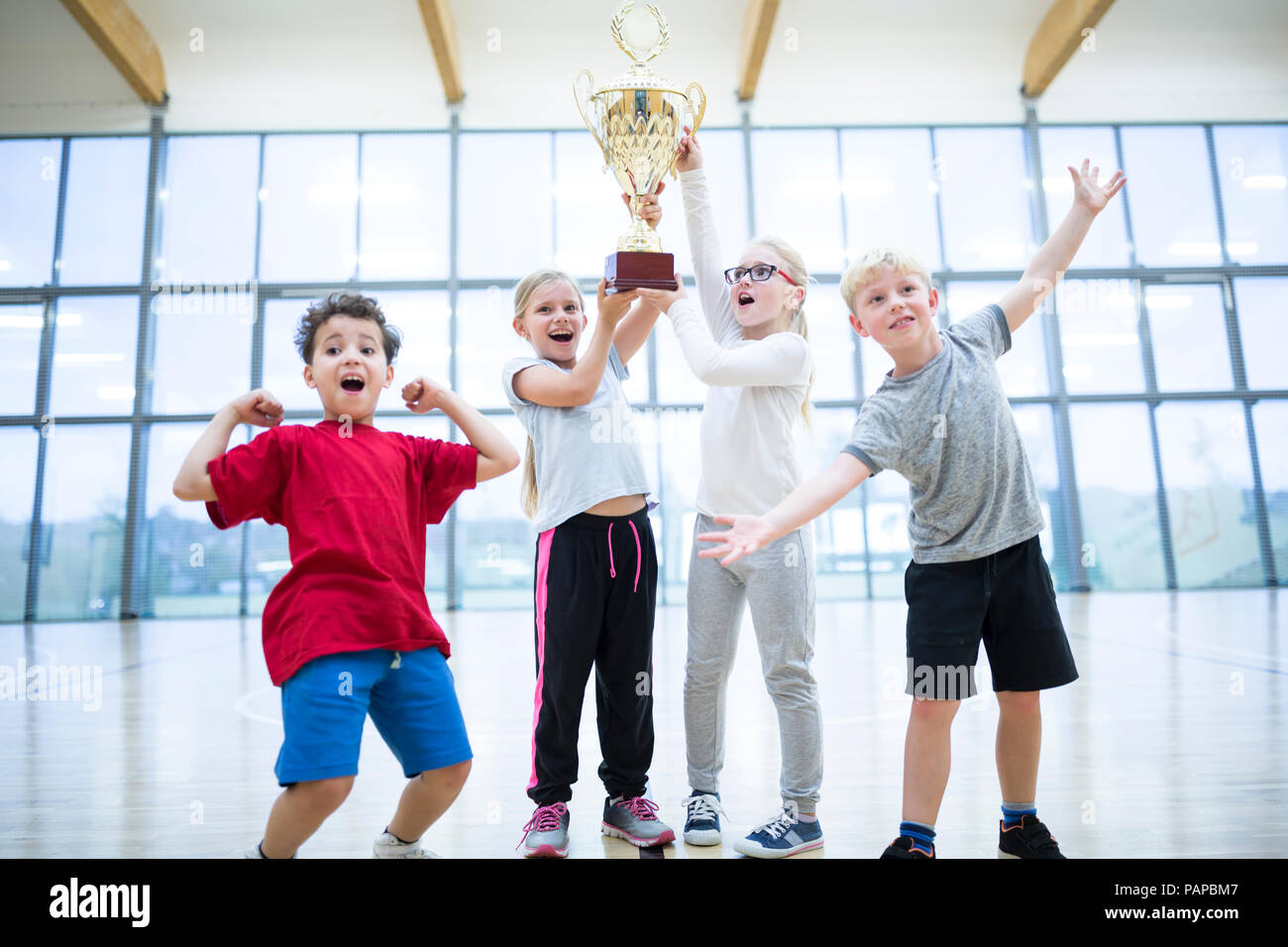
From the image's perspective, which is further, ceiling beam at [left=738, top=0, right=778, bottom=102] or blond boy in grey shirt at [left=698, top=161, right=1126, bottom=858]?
ceiling beam at [left=738, top=0, right=778, bottom=102]

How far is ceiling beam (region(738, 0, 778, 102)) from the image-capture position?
25.5ft

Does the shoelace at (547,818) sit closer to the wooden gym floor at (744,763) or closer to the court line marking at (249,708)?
the wooden gym floor at (744,763)

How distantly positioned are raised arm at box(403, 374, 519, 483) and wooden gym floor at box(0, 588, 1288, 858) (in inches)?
31.4

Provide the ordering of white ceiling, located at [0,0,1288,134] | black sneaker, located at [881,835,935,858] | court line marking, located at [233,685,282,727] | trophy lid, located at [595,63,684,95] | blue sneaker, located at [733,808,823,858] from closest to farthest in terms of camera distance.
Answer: black sneaker, located at [881,835,935,858] → blue sneaker, located at [733,808,823,858] → trophy lid, located at [595,63,684,95] → court line marking, located at [233,685,282,727] → white ceiling, located at [0,0,1288,134]

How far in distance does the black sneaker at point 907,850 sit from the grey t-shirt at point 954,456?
1.69ft

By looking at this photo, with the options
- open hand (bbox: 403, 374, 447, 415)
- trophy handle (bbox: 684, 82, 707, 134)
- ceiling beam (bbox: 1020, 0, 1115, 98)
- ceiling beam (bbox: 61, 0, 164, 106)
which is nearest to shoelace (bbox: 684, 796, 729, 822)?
open hand (bbox: 403, 374, 447, 415)

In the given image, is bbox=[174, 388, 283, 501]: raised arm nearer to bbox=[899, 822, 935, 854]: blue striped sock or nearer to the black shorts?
the black shorts

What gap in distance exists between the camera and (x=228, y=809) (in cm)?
201

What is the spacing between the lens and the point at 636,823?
5.57ft

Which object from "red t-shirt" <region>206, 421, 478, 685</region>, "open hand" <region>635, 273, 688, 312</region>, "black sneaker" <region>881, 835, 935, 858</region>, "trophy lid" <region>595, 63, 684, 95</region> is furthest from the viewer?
"trophy lid" <region>595, 63, 684, 95</region>

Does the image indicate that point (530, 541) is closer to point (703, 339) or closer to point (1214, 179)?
point (703, 339)

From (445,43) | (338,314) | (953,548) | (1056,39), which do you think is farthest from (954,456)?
(1056,39)

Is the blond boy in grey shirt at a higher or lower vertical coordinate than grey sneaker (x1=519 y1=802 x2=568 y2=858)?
higher
